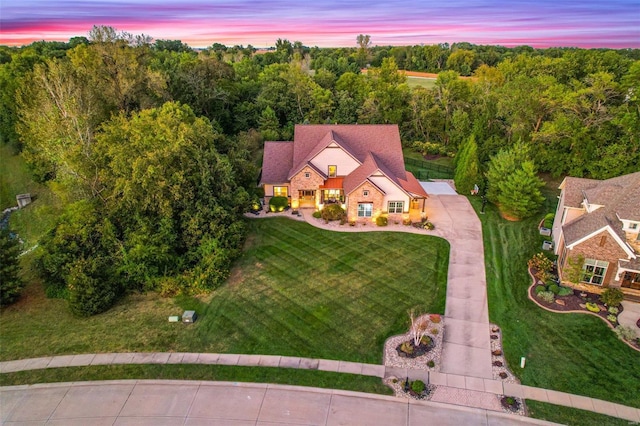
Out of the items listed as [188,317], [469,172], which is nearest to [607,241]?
[469,172]

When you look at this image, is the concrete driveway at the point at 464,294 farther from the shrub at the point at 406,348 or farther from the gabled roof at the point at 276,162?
the gabled roof at the point at 276,162

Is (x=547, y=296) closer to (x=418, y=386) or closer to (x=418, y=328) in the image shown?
(x=418, y=328)

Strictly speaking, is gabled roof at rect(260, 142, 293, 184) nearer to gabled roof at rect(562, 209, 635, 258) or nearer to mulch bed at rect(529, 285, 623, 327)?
gabled roof at rect(562, 209, 635, 258)

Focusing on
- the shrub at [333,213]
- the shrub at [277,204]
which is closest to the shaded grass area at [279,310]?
the shrub at [333,213]

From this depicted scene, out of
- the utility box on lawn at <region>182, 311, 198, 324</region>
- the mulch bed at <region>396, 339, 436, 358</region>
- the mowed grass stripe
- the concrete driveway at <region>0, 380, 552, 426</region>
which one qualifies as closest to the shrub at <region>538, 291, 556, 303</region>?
the mowed grass stripe

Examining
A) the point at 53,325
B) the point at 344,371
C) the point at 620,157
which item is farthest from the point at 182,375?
the point at 620,157

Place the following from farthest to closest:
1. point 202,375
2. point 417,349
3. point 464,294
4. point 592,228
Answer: point 464,294 < point 592,228 < point 417,349 < point 202,375
